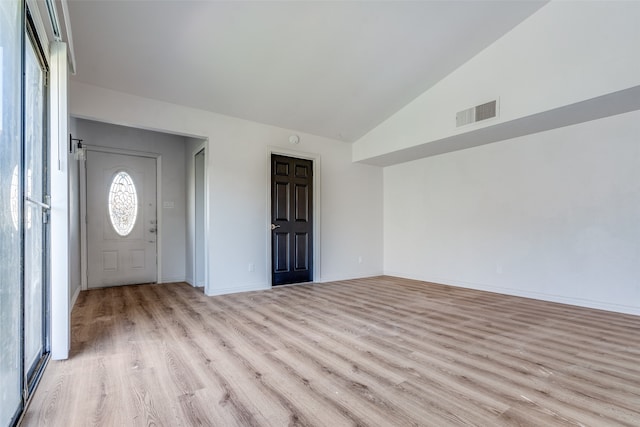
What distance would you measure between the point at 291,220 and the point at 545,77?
12.7 ft

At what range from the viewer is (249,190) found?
15.8 ft

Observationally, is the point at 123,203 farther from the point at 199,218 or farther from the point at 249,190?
the point at 249,190

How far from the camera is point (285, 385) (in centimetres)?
195

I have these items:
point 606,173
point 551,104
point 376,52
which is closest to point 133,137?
point 376,52

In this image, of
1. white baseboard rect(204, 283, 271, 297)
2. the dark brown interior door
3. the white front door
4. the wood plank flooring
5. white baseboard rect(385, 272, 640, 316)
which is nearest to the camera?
the wood plank flooring

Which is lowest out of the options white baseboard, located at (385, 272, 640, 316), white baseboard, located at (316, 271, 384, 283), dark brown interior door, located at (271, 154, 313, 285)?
white baseboard, located at (316, 271, 384, 283)

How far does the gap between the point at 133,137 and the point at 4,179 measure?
4.37 meters

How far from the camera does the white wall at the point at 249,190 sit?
3.95m

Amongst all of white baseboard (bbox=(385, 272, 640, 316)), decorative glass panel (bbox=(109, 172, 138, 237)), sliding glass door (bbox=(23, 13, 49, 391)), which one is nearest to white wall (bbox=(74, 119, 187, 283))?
decorative glass panel (bbox=(109, 172, 138, 237))

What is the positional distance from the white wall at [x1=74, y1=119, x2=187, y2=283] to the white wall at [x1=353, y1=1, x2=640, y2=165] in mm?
4189

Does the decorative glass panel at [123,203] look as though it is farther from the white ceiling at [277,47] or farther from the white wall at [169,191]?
the white ceiling at [277,47]

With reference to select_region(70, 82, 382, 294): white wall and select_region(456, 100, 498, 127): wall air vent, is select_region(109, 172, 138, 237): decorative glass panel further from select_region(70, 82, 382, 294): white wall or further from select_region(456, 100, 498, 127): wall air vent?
select_region(456, 100, 498, 127): wall air vent

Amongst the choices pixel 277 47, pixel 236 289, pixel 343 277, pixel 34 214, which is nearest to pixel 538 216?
pixel 343 277

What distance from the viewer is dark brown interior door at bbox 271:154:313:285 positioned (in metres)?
5.12
